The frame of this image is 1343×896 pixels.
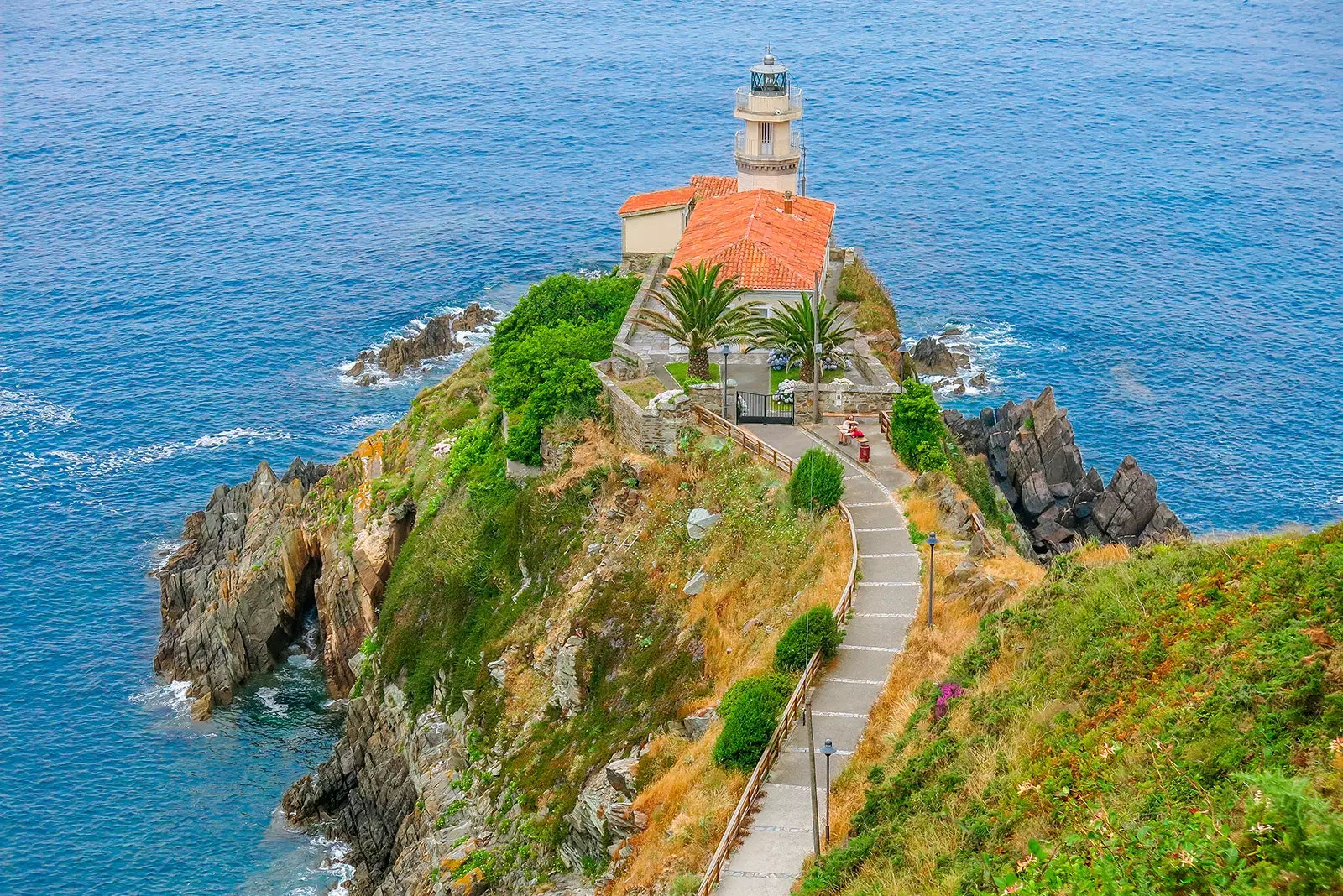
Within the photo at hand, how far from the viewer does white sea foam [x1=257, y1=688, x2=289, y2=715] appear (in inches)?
2186

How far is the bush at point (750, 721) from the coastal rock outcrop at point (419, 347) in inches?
2109

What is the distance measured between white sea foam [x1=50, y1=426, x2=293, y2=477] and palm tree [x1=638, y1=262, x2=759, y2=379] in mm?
33143

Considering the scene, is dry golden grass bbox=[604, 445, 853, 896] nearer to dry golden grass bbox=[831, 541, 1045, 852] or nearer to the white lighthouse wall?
dry golden grass bbox=[831, 541, 1045, 852]

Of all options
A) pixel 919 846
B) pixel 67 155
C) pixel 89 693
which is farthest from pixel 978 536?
pixel 67 155

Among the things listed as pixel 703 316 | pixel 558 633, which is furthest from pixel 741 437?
pixel 558 633

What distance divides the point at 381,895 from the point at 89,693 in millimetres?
19914

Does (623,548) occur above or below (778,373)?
below

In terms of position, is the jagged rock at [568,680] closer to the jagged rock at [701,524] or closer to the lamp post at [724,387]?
the jagged rock at [701,524]

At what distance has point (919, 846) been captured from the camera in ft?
76.5

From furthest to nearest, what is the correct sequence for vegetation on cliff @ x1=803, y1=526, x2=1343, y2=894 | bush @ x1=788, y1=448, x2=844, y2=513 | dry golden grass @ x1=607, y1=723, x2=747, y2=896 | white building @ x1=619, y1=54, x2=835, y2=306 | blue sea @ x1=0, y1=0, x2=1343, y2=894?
blue sea @ x1=0, y1=0, x2=1343, y2=894 < white building @ x1=619, y1=54, x2=835, y2=306 < bush @ x1=788, y1=448, x2=844, y2=513 < dry golden grass @ x1=607, y1=723, x2=747, y2=896 < vegetation on cliff @ x1=803, y1=526, x2=1343, y2=894

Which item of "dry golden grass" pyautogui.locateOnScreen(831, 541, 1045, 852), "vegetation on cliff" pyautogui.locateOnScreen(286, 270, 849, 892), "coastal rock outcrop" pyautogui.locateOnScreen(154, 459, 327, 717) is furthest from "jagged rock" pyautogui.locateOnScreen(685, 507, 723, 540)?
"coastal rock outcrop" pyautogui.locateOnScreen(154, 459, 327, 717)

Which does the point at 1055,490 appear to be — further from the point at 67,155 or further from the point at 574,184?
the point at 67,155

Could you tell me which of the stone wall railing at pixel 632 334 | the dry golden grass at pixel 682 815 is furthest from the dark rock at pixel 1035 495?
the dry golden grass at pixel 682 815

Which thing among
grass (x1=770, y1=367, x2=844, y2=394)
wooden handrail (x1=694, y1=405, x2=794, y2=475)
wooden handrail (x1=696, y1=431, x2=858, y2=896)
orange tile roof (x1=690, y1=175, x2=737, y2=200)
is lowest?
wooden handrail (x1=696, y1=431, x2=858, y2=896)
